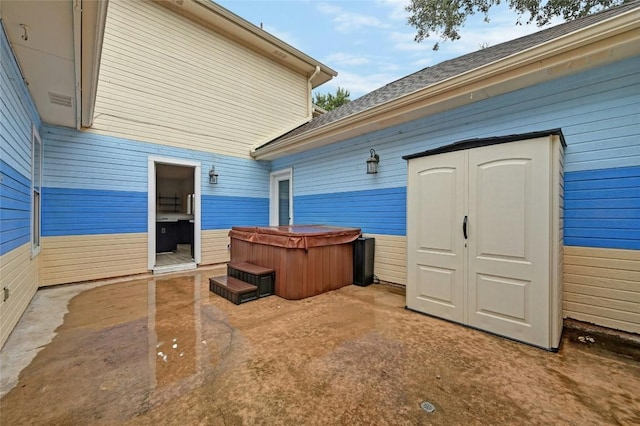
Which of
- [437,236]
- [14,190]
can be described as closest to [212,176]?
[14,190]

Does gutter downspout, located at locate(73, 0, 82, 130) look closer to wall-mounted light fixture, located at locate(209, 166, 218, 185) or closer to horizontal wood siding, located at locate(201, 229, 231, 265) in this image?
wall-mounted light fixture, located at locate(209, 166, 218, 185)

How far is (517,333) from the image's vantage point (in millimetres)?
2627

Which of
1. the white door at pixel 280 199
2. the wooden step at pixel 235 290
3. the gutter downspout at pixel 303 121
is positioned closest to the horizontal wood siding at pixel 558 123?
the white door at pixel 280 199

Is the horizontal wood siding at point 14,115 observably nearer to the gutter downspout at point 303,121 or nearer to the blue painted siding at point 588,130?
the gutter downspout at point 303,121

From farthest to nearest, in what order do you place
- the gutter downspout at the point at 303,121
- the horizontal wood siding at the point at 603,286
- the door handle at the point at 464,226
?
the gutter downspout at the point at 303,121, the door handle at the point at 464,226, the horizontal wood siding at the point at 603,286

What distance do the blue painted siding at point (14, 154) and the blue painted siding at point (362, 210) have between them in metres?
4.59

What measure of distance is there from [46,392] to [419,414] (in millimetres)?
2532

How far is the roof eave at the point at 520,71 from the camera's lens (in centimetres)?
249

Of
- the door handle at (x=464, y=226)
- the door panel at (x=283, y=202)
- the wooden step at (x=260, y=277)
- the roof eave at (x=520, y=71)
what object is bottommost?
the wooden step at (x=260, y=277)

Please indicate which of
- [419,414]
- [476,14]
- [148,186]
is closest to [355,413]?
[419,414]

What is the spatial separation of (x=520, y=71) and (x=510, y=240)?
1.94 metres

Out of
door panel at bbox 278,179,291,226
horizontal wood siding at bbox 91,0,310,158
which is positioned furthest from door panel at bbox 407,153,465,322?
horizontal wood siding at bbox 91,0,310,158

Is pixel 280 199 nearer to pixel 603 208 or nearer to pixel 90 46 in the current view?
pixel 90 46

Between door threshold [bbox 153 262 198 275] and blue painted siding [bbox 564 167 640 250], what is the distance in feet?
21.1
